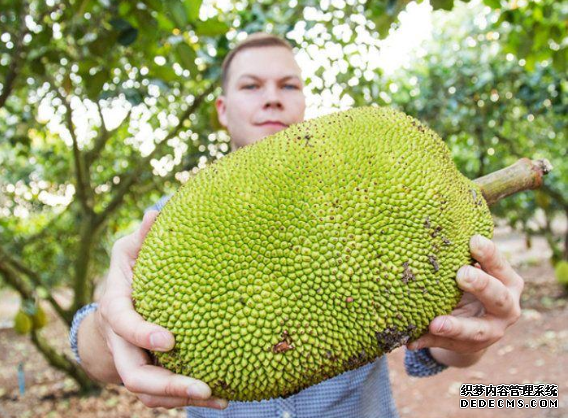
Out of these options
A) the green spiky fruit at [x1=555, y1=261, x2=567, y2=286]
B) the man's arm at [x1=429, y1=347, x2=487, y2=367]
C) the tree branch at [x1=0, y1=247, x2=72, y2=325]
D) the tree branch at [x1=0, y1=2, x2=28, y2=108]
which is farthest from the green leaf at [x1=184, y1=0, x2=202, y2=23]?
the green spiky fruit at [x1=555, y1=261, x2=567, y2=286]

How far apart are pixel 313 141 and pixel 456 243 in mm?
416

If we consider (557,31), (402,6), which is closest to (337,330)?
(402,6)

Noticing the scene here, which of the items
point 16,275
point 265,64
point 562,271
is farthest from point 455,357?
point 562,271

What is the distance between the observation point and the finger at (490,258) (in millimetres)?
1052

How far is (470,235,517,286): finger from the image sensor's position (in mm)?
1052

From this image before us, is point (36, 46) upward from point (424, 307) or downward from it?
upward

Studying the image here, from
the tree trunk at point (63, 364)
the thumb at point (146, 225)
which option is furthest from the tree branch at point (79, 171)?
the thumb at point (146, 225)

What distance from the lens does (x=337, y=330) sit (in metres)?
0.98

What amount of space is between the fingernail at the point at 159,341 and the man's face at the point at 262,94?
947 mm

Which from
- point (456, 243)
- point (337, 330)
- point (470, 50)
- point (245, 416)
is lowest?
point (245, 416)

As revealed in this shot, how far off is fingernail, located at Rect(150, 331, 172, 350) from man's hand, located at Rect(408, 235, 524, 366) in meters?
0.57

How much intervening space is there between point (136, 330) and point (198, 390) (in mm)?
176

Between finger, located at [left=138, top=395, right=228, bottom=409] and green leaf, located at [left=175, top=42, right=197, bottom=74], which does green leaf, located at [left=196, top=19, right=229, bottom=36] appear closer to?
green leaf, located at [left=175, top=42, right=197, bottom=74]

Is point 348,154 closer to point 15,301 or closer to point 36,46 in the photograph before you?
point 36,46
